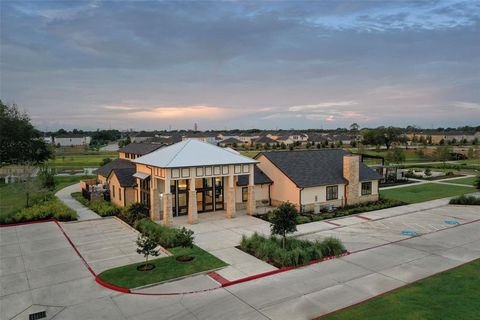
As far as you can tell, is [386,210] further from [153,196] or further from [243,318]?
[243,318]

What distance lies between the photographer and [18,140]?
177 feet

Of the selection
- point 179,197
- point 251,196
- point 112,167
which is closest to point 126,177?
point 179,197

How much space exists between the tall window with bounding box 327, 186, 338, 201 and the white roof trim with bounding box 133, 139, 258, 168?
7.64 m

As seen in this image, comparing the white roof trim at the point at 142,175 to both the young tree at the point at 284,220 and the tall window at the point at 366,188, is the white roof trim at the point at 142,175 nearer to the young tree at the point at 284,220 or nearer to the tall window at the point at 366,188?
the young tree at the point at 284,220

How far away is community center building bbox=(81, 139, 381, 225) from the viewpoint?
88.1 feet

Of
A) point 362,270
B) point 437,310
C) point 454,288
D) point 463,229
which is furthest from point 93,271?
point 463,229

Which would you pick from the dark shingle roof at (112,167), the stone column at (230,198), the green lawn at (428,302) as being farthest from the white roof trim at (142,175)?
the green lawn at (428,302)

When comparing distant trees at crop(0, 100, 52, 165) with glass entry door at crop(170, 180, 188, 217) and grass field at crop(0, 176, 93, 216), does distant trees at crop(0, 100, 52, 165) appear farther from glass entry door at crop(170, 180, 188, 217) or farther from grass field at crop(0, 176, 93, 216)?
glass entry door at crop(170, 180, 188, 217)

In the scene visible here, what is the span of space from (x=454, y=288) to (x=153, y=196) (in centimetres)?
1984

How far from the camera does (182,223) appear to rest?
87.8 feet

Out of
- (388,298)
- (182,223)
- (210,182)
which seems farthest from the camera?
(210,182)

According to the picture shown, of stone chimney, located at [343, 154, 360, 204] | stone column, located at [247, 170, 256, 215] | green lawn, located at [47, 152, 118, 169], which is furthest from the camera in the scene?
green lawn, located at [47, 152, 118, 169]

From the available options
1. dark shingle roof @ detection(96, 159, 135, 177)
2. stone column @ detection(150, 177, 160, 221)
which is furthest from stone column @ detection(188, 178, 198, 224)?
dark shingle roof @ detection(96, 159, 135, 177)

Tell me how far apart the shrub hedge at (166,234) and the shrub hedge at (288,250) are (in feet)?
10.9
